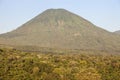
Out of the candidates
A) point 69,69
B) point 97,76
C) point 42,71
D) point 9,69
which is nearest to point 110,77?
point 97,76

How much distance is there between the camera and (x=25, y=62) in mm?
112312

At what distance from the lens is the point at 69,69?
10994cm

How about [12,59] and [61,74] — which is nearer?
[61,74]

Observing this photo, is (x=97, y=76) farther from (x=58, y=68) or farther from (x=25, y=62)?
(x=25, y=62)

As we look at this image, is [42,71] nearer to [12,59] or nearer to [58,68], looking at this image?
[58,68]

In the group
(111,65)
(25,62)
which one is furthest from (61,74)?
(111,65)

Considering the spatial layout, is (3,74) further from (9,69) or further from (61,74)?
(61,74)

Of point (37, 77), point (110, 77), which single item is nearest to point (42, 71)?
point (37, 77)

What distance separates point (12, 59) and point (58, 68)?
17.9 meters

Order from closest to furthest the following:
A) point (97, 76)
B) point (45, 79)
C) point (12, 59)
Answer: point (45, 79), point (97, 76), point (12, 59)

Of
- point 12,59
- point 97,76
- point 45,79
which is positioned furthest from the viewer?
point 12,59

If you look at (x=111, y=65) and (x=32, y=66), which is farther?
(x=111, y=65)

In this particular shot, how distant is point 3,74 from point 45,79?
1322cm

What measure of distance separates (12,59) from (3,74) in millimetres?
15889
